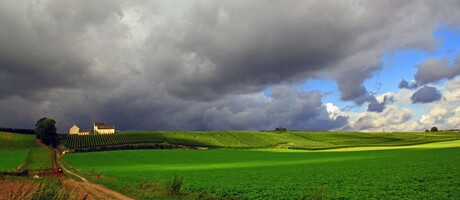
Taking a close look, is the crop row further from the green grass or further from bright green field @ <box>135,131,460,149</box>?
the green grass

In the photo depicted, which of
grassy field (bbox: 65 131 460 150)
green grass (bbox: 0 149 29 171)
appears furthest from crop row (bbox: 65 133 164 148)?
green grass (bbox: 0 149 29 171)

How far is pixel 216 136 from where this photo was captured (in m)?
164

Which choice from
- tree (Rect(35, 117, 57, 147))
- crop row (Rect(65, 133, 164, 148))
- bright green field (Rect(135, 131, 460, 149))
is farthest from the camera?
bright green field (Rect(135, 131, 460, 149))

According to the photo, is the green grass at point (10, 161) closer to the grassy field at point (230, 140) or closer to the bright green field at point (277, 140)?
the grassy field at point (230, 140)

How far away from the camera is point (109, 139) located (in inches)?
5704

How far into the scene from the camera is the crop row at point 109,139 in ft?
434

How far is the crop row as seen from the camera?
132288 mm

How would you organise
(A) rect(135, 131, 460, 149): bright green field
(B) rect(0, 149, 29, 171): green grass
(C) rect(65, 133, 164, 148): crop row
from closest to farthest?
(B) rect(0, 149, 29, 171): green grass < (C) rect(65, 133, 164, 148): crop row < (A) rect(135, 131, 460, 149): bright green field

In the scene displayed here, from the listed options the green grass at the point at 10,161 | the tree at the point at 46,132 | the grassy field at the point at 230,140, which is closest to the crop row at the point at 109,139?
the grassy field at the point at 230,140

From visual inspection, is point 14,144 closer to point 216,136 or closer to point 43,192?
point 216,136

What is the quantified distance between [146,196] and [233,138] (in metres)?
133

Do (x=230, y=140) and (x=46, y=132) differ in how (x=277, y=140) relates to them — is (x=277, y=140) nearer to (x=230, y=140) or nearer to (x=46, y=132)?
(x=230, y=140)

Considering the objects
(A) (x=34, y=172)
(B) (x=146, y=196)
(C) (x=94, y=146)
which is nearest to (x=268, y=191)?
(B) (x=146, y=196)

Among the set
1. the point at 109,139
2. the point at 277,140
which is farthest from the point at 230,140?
the point at 109,139
